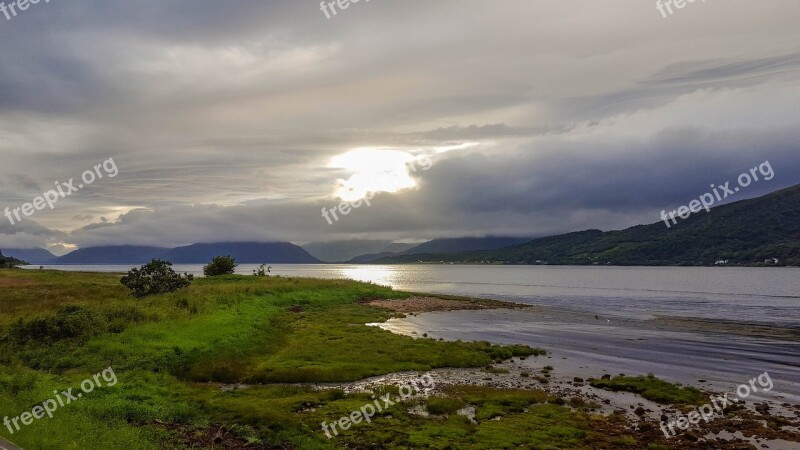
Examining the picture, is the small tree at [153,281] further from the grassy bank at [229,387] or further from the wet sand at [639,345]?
the wet sand at [639,345]

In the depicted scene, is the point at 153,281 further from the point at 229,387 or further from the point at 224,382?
the point at 229,387

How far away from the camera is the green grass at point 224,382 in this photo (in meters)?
21.9

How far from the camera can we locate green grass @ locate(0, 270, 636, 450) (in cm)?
2191

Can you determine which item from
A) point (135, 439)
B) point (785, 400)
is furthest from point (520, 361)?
point (135, 439)

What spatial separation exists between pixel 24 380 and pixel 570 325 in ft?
218

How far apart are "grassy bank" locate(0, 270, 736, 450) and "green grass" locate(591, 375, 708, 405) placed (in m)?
6.27

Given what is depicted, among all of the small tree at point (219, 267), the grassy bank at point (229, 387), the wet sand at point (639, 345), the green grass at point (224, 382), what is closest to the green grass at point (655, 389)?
the wet sand at point (639, 345)

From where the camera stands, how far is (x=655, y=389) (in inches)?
1289

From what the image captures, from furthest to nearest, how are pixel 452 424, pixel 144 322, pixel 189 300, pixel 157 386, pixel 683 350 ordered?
1. pixel 189 300
2. pixel 683 350
3. pixel 144 322
4. pixel 157 386
5. pixel 452 424

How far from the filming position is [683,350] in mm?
50938

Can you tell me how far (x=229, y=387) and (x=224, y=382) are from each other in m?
1.68

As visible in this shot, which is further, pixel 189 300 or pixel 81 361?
pixel 189 300

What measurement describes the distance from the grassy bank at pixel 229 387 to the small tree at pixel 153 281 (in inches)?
647

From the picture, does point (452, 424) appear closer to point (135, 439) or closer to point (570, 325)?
point (135, 439)
